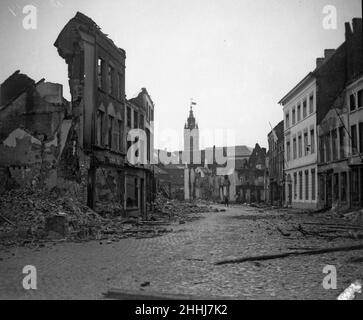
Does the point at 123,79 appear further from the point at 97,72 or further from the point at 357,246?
the point at 357,246

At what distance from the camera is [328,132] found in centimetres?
3028

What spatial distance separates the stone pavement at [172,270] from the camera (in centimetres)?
618

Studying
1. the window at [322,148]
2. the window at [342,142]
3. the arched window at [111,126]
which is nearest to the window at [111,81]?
the arched window at [111,126]

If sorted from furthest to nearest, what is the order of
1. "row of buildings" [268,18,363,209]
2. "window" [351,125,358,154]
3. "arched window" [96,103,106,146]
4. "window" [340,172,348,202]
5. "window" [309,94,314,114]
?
1. "window" [309,94,314,114]
2. "window" [340,172,348,202]
3. "row of buildings" [268,18,363,209]
4. "window" [351,125,358,154]
5. "arched window" [96,103,106,146]

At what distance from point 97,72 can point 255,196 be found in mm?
59772

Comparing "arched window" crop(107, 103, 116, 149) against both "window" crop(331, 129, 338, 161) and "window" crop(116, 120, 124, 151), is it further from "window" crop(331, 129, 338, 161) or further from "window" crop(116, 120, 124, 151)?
"window" crop(331, 129, 338, 161)

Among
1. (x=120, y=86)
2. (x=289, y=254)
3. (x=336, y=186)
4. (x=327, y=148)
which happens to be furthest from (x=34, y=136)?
(x=327, y=148)

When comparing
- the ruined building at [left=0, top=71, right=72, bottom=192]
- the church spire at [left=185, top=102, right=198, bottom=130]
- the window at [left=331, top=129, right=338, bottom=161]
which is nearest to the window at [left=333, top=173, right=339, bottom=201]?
the window at [left=331, top=129, right=338, bottom=161]

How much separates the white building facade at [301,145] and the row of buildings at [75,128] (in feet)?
57.3

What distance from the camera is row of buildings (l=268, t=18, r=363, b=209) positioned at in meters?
26.2

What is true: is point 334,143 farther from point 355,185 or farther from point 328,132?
point 355,185

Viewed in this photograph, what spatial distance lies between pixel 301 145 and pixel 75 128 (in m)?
25.0

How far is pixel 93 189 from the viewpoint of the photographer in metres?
19.3
